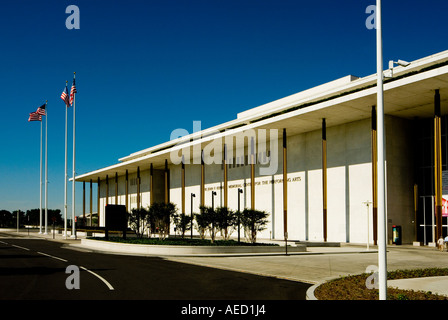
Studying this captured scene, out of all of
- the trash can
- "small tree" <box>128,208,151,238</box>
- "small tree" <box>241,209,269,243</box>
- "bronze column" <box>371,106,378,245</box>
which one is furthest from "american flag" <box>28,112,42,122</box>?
the trash can

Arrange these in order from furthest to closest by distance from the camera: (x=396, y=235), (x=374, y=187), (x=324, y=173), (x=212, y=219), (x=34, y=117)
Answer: (x=34, y=117) → (x=324, y=173) → (x=396, y=235) → (x=374, y=187) → (x=212, y=219)

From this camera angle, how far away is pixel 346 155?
47.6m

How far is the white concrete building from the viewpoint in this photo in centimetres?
4016

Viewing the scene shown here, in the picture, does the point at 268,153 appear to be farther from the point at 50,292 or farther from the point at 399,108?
the point at 50,292

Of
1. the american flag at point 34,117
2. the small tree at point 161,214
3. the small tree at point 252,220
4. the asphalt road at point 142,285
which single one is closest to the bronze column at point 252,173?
the small tree at point 161,214

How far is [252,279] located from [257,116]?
39.7m

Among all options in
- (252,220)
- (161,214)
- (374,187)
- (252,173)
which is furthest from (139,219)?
(374,187)

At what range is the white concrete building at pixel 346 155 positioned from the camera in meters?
40.2

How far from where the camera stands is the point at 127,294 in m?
12.8

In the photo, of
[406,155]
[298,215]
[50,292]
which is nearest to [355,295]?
[50,292]

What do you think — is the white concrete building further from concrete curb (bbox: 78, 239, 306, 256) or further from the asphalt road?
the asphalt road

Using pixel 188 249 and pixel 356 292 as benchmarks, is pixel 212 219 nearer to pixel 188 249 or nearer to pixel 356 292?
pixel 188 249

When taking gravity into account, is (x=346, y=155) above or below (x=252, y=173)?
above
